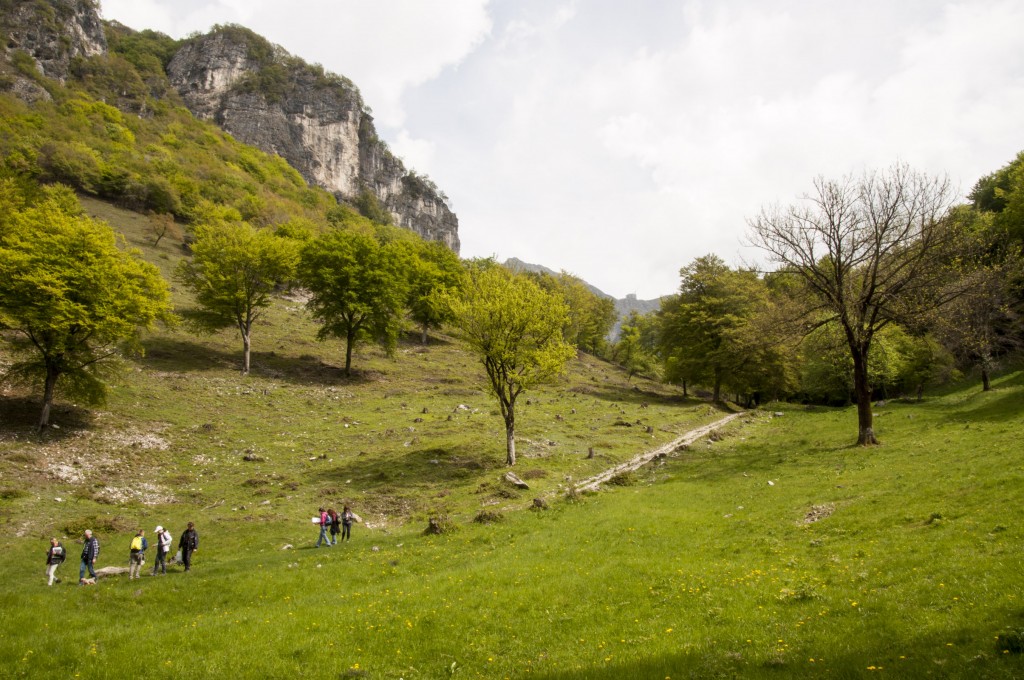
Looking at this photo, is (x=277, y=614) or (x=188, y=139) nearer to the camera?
(x=277, y=614)

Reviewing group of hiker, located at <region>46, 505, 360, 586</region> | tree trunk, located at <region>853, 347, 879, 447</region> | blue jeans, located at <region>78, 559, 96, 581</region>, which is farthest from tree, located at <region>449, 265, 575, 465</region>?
blue jeans, located at <region>78, 559, 96, 581</region>

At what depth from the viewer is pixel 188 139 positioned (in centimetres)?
14325

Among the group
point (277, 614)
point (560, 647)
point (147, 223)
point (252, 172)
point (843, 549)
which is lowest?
point (277, 614)

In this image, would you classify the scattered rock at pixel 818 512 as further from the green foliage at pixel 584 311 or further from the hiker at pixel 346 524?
the green foliage at pixel 584 311

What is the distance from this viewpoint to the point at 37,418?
31.8 meters

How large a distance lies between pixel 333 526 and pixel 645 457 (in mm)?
22081

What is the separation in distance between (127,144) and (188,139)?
Answer: 36199 millimetres

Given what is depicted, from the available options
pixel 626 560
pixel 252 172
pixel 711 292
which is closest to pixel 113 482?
pixel 626 560

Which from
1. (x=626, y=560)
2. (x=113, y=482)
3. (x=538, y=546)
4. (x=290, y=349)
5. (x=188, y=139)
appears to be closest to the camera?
(x=626, y=560)

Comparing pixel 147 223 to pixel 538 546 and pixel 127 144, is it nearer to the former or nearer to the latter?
pixel 127 144

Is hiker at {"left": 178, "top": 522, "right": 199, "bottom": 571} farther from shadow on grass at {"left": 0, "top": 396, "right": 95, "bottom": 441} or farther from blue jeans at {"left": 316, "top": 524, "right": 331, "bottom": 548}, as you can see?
shadow on grass at {"left": 0, "top": 396, "right": 95, "bottom": 441}

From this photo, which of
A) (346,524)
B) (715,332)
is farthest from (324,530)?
(715,332)

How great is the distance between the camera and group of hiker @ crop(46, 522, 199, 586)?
17750mm

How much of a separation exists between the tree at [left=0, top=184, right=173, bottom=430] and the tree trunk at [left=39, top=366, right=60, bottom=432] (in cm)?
5
